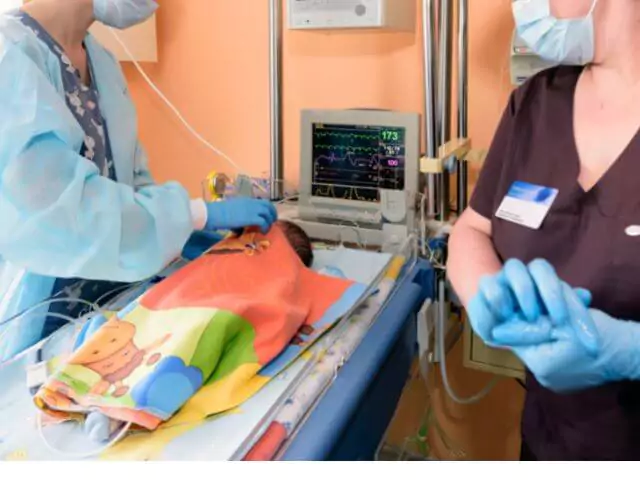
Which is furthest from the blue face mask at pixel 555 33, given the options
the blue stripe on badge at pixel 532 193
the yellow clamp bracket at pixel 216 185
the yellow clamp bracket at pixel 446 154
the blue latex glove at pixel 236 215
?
the yellow clamp bracket at pixel 216 185

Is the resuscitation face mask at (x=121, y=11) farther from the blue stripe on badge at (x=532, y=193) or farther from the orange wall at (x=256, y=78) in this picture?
the blue stripe on badge at (x=532, y=193)

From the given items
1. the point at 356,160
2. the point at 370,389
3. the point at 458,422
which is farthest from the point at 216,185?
the point at 458,422

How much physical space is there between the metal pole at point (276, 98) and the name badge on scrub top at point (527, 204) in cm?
95

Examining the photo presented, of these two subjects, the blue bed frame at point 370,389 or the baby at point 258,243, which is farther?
the baby at point 258,243

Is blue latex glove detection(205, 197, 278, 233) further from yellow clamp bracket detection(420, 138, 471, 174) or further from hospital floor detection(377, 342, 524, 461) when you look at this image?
hospital floor detection(377, 342, 524, 461)

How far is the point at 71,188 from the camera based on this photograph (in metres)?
1.03

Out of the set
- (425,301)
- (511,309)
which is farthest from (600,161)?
(425,301)

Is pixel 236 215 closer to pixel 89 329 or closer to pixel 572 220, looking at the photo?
pixel 89 329

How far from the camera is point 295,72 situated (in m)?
2.04

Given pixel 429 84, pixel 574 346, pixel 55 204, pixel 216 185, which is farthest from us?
pixel 216 185

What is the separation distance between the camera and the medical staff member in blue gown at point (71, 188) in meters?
1.03

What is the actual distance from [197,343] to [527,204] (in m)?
0.58

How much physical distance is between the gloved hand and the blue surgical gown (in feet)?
2.05
